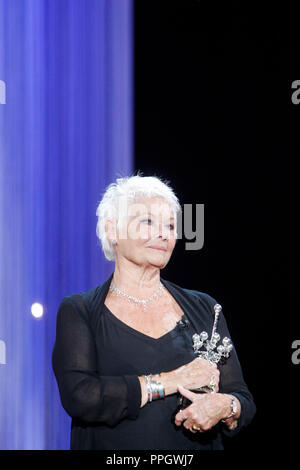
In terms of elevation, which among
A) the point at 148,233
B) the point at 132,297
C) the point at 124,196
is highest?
the point at 124,196

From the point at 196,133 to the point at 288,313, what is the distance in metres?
0.99

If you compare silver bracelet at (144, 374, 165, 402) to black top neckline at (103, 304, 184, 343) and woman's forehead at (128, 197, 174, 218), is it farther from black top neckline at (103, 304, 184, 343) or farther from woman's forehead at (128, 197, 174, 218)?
woman's forehead at (128, 197, 174, 218)

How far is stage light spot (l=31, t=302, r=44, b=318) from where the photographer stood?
94.2 inches

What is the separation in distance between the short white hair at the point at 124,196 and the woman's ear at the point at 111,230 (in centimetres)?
1

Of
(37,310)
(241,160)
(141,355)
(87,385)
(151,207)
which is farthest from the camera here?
(241,160)

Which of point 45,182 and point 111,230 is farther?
point 45,182

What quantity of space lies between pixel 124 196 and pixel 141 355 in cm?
53

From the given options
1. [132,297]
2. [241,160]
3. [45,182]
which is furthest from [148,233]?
[241,160]

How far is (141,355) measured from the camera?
1.79 meters

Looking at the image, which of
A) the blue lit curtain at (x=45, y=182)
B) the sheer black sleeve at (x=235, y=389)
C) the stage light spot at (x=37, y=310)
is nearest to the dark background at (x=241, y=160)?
the blue lit curtain at (x=45, y=182)

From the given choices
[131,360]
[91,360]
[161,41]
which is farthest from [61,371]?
[161,41]

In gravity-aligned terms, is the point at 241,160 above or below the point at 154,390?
above

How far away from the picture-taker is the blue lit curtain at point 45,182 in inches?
92.7

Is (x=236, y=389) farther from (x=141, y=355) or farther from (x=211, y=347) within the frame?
(x=141, y=355)
